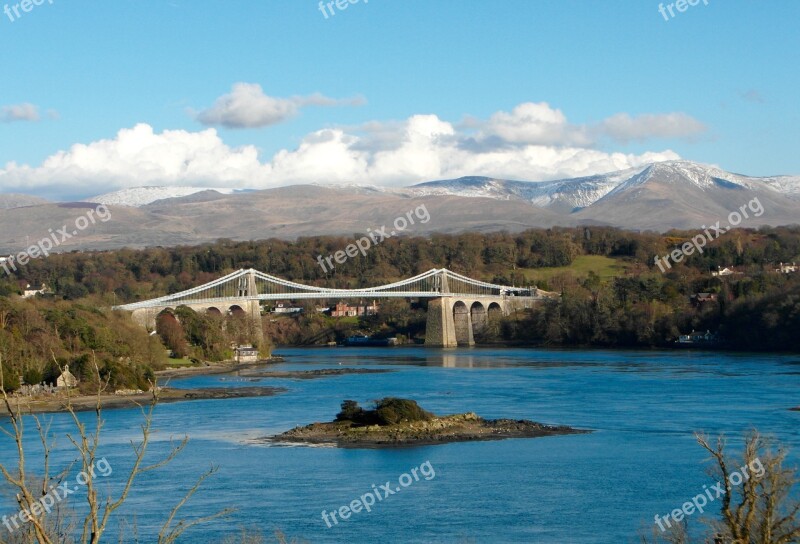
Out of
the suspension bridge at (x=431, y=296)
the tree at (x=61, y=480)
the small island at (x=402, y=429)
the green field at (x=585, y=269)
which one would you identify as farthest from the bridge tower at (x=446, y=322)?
the tree at (x=61, y=480)

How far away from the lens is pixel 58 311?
106 ft

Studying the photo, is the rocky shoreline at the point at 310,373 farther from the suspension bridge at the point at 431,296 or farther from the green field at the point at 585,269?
the green field at the point at 585,269

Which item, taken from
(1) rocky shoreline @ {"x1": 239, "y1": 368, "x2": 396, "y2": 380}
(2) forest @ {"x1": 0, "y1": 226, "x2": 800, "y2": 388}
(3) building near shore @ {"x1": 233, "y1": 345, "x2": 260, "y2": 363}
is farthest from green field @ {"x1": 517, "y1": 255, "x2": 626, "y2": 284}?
(1) rocky shoreline @ {"x1": 239, "y1": 368, "x2": 396, "y2": 380}

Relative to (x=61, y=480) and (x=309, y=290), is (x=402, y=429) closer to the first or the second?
(x=61, y=480)

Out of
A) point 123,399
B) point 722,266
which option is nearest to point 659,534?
point 123,399

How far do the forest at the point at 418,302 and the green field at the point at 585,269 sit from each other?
0.20 meters

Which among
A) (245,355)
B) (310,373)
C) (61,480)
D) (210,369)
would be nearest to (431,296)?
(245,355)

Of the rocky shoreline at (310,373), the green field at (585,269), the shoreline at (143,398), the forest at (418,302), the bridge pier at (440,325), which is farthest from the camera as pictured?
the green field at (585,269)

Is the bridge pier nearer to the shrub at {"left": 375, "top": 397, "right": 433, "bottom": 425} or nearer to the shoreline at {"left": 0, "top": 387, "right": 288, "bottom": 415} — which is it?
the shoreline at {"left": 0, "top": 387, "right": 288, "bottom": 415}

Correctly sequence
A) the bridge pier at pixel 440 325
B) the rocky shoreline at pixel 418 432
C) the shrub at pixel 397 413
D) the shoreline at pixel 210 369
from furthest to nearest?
the bridge pier at pixel 440 325 < the shoreline at pixel 210 369 < the shrub at pixel 397 413 < the rocky shoreline at pixel 418 432

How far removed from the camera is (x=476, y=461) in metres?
16.5

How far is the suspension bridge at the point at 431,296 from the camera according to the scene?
4978 centimetres

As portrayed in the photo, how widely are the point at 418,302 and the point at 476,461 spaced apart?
4381 cm

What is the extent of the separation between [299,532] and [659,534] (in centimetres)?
365
